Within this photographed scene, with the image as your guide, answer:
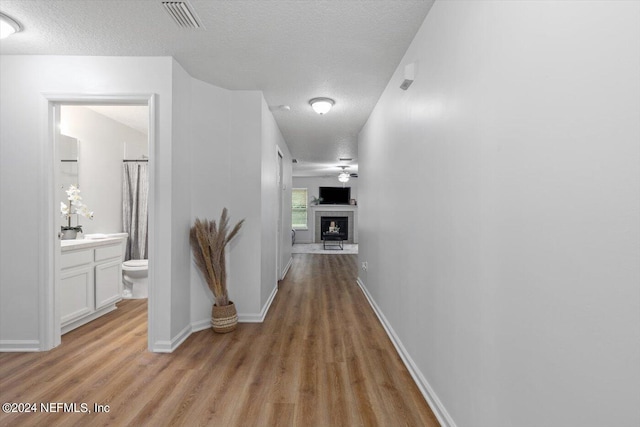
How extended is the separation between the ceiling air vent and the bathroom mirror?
8.33 ft

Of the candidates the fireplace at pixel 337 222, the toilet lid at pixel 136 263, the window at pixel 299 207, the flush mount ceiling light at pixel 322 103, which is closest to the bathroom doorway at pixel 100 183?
the toilet lid at pixel 136 263

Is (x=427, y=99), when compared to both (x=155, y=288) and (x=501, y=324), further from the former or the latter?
(x=155, y=288)

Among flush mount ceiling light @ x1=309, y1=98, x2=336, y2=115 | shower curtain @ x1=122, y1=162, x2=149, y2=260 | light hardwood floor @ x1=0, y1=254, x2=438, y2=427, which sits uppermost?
flush mount ceiling light @ x1=309, y1=98, x2=336, y2=115

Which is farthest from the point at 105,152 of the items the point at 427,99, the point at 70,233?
the point at 427,99

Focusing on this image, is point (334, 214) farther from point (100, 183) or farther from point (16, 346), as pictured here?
point (16, 346)

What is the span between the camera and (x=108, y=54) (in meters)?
2.58

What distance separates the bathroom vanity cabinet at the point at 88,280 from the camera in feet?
9.60

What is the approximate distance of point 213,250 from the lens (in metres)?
2.90

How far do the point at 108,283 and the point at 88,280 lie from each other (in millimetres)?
319

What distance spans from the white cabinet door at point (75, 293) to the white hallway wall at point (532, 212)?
10.5 ft

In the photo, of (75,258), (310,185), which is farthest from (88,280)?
(310,185)

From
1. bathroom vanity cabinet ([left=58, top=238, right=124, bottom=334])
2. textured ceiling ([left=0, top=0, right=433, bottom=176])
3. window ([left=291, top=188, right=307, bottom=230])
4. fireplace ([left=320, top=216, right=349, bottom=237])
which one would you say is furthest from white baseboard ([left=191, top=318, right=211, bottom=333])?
window ([left=291, top=188, right=307, bottom=230])

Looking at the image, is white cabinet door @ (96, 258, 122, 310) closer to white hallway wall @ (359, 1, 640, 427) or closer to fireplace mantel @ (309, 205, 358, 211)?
white hallway wall @ (359, 1, 640, 427)

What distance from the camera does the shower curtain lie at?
4.46 m
